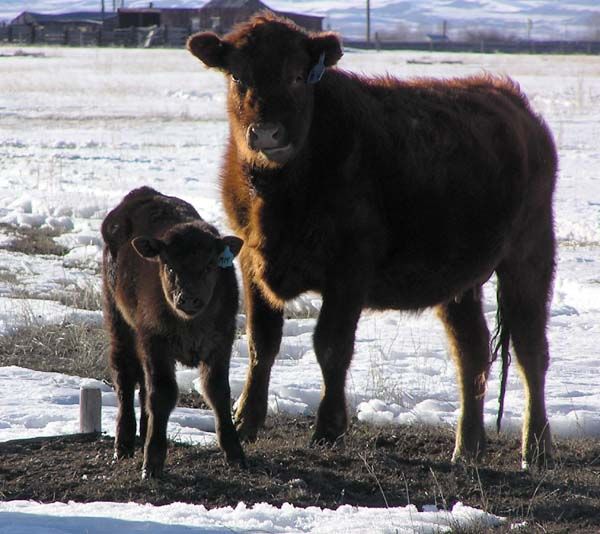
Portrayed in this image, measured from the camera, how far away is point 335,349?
20.8ft

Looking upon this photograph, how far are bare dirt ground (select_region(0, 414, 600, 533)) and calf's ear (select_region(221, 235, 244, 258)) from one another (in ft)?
3.75

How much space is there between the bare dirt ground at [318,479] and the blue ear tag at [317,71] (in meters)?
2.09

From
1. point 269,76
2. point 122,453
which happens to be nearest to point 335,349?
point 122,453

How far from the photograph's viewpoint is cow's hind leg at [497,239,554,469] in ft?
23.8

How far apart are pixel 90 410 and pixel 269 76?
224 centimetres

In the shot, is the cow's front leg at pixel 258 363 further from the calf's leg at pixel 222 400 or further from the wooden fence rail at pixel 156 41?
the wooden fence rail at pixel 156 41

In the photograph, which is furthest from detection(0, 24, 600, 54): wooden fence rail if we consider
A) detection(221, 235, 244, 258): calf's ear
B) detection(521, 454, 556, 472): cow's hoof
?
detection(221, 235, 244, 258): calf's ear

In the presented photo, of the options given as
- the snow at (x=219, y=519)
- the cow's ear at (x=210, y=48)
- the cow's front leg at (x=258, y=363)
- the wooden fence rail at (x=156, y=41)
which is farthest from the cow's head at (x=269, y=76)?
the wooden fence rail at (x=156, y=41)

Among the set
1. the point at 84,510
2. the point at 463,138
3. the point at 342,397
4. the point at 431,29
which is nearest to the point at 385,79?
the point at 463,138

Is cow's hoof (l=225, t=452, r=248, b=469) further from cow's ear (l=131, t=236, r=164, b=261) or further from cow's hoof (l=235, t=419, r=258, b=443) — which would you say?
cow's ear (l=131, t=236, r=164, b=261)

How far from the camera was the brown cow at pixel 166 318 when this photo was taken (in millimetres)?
5668

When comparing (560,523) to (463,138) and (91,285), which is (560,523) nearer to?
(463,138)

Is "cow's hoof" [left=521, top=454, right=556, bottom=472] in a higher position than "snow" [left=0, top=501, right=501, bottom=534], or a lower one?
lower

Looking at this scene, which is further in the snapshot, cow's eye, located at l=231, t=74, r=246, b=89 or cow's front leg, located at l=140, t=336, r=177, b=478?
cow's eye, located at l=231, t=74, r=246, b=89
